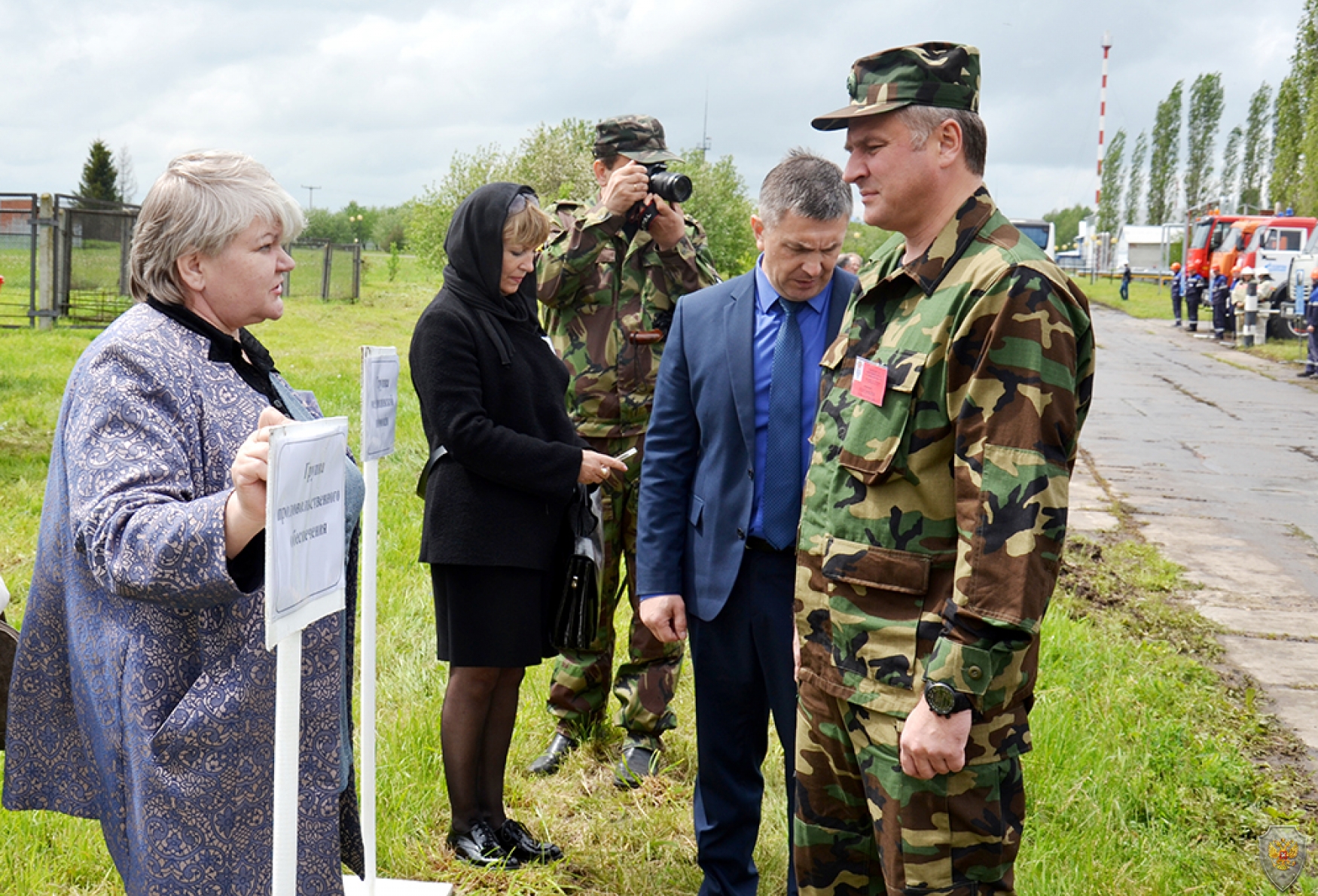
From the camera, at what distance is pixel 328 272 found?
2923cm

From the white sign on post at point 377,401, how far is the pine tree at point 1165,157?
257 feet

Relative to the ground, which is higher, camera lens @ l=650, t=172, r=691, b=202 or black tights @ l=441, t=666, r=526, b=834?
camera lens @ l=650, t=172, r=691, b=202

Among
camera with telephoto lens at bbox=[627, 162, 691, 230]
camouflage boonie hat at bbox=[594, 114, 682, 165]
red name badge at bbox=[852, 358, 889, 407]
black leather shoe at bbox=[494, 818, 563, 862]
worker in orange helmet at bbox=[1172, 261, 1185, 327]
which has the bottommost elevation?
black leather shoe at bbox=[494, 818, 563, 862]

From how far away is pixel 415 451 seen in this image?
9.00 m

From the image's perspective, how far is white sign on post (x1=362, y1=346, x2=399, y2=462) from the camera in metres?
2.76

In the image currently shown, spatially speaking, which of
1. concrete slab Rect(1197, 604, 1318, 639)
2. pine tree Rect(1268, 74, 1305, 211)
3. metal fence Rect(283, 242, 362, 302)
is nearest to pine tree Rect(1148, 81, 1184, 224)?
pine tree Rect(1268, 74, 1305, 211)

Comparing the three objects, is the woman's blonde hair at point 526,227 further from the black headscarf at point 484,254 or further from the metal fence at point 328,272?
the metal fence at point 328,272

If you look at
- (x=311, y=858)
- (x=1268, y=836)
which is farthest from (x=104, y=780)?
(x=1268, y=836)

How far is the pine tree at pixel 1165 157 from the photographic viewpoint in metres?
70.8

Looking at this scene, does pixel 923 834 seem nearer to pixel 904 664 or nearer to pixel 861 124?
pixel 904 664

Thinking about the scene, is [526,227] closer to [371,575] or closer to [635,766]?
[371,575]

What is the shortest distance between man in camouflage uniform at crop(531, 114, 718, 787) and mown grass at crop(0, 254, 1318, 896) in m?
0.20

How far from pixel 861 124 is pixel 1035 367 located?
0.59 metres

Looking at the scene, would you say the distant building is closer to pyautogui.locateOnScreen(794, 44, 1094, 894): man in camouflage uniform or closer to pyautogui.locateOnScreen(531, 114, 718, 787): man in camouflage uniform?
pyautogui.locateOnScreen(531, 114, 718, 787): man in camouflage uniform
